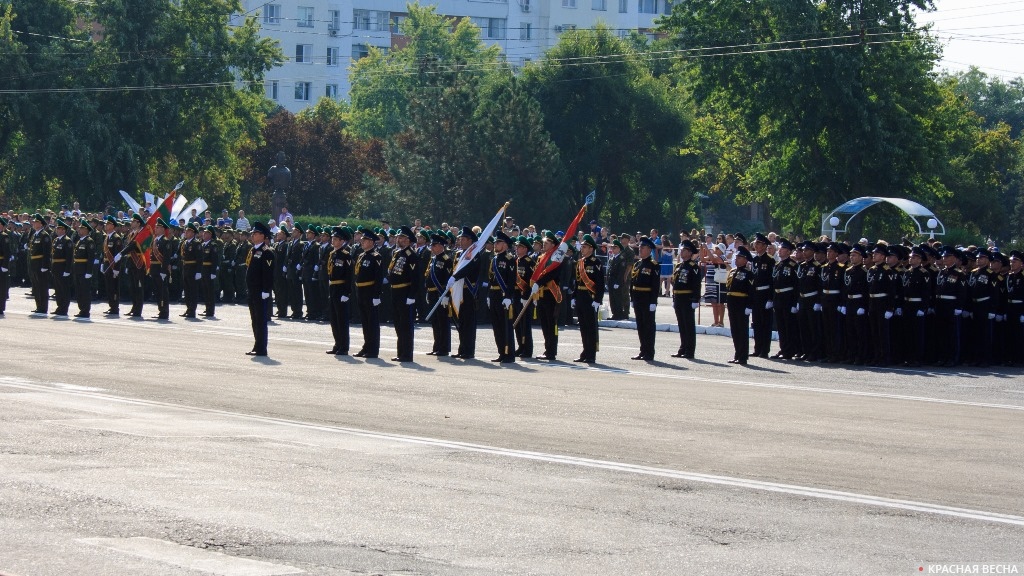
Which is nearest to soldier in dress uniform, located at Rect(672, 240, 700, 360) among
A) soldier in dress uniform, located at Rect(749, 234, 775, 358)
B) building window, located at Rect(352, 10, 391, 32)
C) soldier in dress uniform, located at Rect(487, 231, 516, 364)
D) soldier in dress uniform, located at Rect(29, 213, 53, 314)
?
soldier in dress uniform, located at Rect(749, 234, 775, 358)

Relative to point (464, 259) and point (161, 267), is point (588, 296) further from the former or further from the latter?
point (161, 267)

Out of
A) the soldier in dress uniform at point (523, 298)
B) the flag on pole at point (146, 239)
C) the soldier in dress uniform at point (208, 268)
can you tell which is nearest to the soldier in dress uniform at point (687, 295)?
the soldier in dress uniform at point (523, 298)

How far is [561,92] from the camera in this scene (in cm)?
6944

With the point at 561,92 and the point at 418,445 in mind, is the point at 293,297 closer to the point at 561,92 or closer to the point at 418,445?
the point at 418,445

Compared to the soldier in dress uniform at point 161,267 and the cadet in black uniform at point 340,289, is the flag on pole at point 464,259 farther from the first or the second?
the soldier in dress uniform at point 161,267

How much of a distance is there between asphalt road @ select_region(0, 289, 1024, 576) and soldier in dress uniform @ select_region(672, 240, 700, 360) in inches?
123

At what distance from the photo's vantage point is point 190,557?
769 centimetres

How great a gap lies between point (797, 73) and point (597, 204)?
22.6 metres

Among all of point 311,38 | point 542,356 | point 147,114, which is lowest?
point 542,356

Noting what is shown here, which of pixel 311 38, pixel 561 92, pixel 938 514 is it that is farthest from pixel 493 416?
pixel 311 38

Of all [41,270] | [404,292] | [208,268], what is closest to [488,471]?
[404,292]

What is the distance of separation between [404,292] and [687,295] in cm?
440

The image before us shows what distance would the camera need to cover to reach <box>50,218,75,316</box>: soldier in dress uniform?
28.0 metres

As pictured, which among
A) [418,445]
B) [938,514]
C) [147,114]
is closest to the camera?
[938,514]
